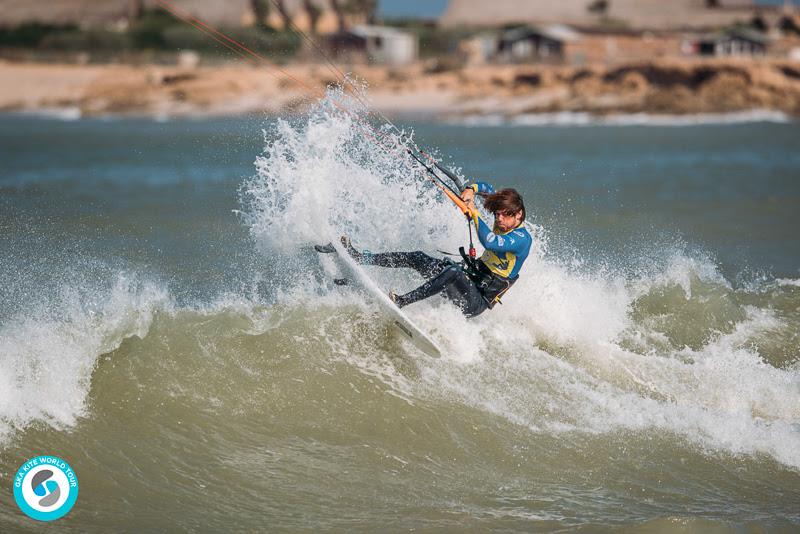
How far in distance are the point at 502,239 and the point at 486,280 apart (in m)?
0.52

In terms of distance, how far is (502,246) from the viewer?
723 cm

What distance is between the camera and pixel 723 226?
53.5ft

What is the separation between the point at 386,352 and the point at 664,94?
48.5m

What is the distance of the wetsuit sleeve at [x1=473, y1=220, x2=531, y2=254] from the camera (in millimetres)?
7098

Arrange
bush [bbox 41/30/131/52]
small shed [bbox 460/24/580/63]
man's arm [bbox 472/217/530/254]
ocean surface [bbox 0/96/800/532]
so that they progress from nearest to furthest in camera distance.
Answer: ocean surface [bbox 0/96/800/532] < man's arm [bbox 472/217/530/254] < small shed [bbox 460/24/580/63] < bush [bbox 41/30/131/52]

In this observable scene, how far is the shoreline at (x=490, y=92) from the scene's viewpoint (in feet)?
165

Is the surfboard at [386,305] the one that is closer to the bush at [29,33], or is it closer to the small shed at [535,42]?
the small shed at [535,42]

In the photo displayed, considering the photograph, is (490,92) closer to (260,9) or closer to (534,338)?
(260,9)

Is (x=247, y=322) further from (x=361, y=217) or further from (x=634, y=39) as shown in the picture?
(x=634, y=39)

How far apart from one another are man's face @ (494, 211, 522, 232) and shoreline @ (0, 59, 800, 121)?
42542 mm

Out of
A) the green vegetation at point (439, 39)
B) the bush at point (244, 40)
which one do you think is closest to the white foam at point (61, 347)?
the bush at point (244, 40)

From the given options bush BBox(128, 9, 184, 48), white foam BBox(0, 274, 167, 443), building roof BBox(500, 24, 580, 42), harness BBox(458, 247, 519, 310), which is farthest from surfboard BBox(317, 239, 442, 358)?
bush BBox(128, 9, 184, 48)

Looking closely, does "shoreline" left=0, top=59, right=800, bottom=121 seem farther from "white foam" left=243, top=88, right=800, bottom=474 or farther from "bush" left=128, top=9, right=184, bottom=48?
A: "white foam" left=243, top=88, right=800, bottom=474

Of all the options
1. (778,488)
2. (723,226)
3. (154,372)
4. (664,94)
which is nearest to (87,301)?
(154,372)
